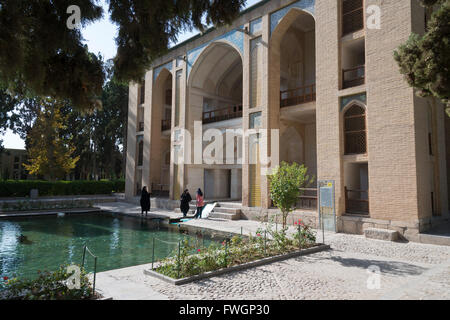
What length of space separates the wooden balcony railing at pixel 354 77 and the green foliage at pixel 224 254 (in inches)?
243

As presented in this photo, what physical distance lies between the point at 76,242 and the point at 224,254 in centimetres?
574

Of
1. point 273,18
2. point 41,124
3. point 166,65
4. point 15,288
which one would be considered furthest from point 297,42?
point 41,124

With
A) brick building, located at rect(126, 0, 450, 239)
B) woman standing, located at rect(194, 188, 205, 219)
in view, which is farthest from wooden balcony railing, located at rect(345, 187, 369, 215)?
woman standing, located at rect(194, 188, 205, 219)

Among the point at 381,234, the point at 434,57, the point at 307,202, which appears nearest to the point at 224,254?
the point at 434,57

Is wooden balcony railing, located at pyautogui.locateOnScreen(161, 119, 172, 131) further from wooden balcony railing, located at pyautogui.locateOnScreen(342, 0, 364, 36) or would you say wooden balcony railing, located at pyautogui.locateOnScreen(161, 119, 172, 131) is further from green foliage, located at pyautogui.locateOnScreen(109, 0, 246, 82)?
green foliage, located at pyautogui.locateOnScreen(109, 0, 246, 82)

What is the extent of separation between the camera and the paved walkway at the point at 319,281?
4480 mm

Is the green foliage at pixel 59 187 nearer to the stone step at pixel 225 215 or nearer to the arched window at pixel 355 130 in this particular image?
the stone step at pixel 225 215

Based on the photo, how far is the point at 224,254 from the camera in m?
5.98

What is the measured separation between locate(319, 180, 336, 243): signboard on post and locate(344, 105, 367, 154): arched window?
1.50m

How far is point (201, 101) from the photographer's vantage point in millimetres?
19094

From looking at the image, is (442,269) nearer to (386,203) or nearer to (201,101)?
(386,203)

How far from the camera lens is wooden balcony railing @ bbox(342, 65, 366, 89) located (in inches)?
424

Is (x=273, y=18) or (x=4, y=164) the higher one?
(x=273, y=18)

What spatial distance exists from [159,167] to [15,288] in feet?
57.3
